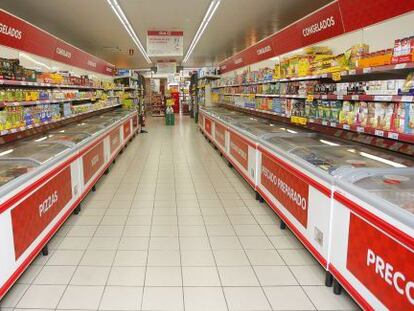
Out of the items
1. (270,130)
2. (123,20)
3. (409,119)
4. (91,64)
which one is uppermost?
(123,20)

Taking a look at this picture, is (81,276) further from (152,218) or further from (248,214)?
(248,214)

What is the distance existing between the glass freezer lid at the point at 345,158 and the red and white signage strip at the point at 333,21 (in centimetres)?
132

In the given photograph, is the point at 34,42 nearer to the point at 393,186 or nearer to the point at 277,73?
the point at 277,73

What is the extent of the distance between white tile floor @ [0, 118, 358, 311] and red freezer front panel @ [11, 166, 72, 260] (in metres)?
0.34

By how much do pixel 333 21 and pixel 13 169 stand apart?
394 centimetres

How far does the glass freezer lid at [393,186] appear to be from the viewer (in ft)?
7.65

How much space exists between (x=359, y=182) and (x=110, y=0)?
6244 millimetres

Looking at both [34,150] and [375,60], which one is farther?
[34,150]

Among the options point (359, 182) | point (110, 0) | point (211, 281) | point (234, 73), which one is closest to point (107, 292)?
point (211, 281)

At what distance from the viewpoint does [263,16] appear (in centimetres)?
868

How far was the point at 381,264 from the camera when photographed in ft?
7.30

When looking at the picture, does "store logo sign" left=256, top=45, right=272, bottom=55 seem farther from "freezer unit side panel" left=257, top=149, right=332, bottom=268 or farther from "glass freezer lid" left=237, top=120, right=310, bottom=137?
"freezer unit side panel" left=257, top=149, right=332, bottom=268

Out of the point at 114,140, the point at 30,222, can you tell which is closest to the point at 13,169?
the point at 30,222

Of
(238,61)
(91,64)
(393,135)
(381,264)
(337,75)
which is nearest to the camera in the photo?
(381,264)
